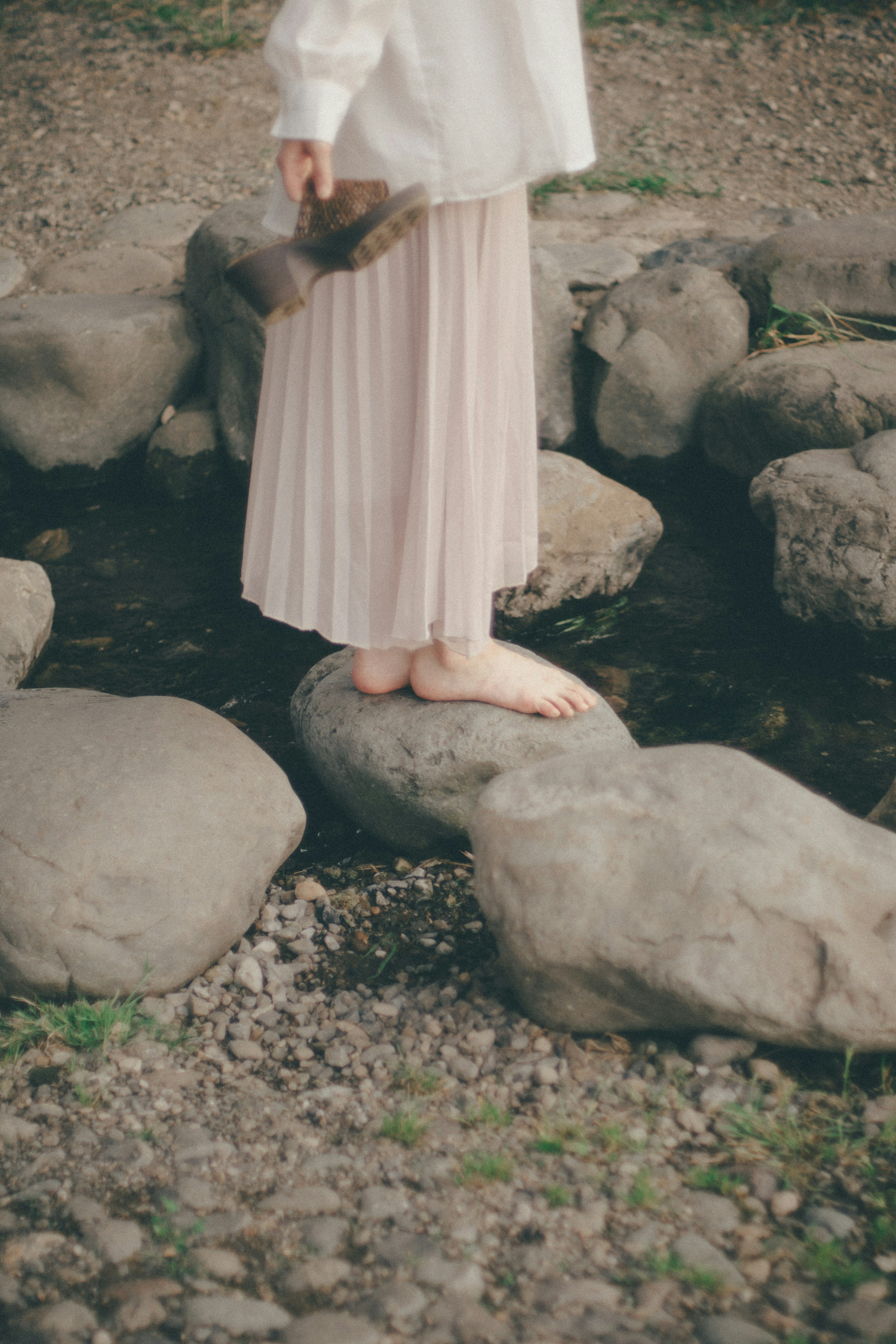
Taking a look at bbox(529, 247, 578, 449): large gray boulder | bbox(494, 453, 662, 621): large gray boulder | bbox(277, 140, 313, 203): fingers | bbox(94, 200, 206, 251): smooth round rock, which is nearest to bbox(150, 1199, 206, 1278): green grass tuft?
bbox(277, 140, 313, 203): fingers

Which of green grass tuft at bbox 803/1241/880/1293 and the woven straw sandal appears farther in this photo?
the woven straw sandal

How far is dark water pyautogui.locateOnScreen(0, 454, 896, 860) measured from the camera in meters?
2.68

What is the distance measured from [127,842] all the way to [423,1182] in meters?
0.81

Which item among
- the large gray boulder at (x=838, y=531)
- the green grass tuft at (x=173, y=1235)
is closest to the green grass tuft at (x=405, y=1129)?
the green grass tuft at (x=173, y=1235)

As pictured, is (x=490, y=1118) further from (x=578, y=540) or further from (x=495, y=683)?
(x=578, y=540)

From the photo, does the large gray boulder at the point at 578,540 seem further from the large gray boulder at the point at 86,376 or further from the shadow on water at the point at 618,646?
the large gray boulder at the point at 86,376

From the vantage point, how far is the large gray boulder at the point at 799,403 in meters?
3.30

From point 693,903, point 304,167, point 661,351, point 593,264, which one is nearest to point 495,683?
point 693,903

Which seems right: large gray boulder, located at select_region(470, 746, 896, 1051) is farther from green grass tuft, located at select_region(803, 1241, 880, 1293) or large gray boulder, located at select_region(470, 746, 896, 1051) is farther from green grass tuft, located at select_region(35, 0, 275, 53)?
green grass tuft, located at select_region(35, 0, 275, 53)

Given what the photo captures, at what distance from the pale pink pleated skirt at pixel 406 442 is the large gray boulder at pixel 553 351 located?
6.00ft

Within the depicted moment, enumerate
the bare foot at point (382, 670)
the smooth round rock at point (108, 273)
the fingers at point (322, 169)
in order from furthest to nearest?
1. the smooth round rock at point (108, 273)
2. the bare foot at point (382, 670)
3. the fingers at point (322, 169)

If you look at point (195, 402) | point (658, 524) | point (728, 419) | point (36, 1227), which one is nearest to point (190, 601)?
point (195, 402)

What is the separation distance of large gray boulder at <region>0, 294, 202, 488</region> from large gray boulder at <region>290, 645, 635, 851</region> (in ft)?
6.89

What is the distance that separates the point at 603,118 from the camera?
5988mm
